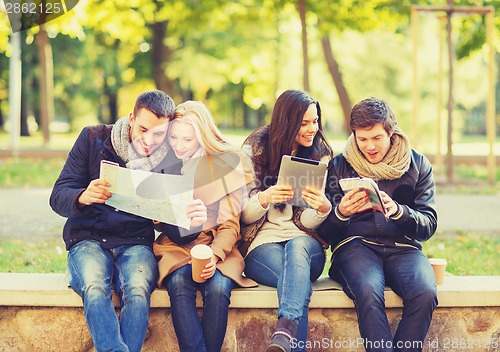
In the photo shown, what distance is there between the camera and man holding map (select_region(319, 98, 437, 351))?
3766mm

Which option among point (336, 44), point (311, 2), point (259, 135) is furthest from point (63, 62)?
point (259, 135)

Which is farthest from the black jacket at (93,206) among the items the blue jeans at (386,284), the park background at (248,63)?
the park background at (248,63)

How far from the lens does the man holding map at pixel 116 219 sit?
12.2 feet

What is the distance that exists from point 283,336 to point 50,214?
5402 millimetres

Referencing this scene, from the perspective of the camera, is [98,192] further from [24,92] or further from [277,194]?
[24,92]

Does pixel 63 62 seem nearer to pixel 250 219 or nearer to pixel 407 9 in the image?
pixel 407 9

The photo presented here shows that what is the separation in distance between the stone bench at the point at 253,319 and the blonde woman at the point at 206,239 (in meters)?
0.13

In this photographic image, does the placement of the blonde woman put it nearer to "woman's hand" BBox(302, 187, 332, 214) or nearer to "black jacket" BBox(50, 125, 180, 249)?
"black jacket" BBox(50, 125, 180, 249)

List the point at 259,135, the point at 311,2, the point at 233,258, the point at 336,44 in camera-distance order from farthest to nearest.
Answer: the point at 336,44 < the point at 311,2 < the point at 259,135 < the point at 233,258

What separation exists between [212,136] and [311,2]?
941cm

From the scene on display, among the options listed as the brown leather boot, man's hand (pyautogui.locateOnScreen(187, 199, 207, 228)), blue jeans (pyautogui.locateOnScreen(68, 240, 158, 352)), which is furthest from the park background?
the brown leather boot

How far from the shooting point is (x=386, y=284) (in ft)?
13.3

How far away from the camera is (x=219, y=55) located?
2309cm

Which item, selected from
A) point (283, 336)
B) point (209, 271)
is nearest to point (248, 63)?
point (209, 271)
